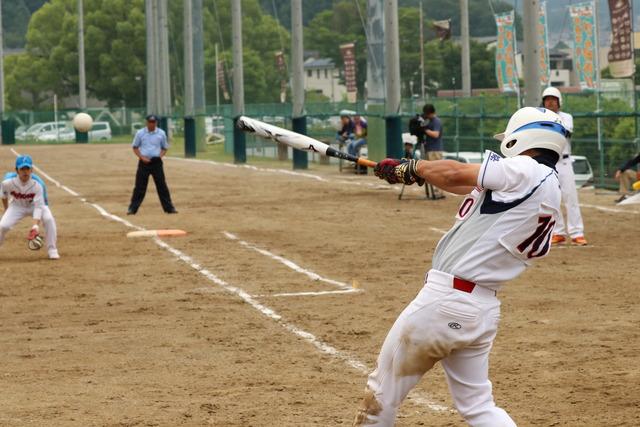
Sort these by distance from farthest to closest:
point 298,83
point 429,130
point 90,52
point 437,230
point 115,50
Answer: point 90,52
point 115,50
point 298,83
point 429,130
point 437,230

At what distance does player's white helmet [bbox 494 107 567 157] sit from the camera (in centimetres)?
605

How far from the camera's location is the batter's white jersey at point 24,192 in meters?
17.2

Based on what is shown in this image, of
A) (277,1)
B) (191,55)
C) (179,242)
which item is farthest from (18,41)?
(179,242)

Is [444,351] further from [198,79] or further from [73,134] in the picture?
[73,134]

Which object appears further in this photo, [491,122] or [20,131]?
[20,131]

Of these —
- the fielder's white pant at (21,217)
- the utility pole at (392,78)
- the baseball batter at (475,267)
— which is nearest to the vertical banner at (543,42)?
the utility pole at (392,78)

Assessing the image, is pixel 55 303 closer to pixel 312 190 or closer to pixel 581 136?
pixel 312 190

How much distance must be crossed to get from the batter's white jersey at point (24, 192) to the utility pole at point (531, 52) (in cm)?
1038

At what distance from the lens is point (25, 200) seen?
57.1 feet

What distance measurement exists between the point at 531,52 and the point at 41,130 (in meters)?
68.7

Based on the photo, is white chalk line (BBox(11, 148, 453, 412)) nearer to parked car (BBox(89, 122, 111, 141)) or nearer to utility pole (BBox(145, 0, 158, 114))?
utility pole (BBox(145, 0, 158, 114))

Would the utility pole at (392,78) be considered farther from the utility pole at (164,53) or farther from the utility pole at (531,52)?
the utility pole at (164,53)

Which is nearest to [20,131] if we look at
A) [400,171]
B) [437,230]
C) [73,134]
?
[73,134]

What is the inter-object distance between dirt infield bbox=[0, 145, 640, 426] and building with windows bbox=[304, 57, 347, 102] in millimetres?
107940
